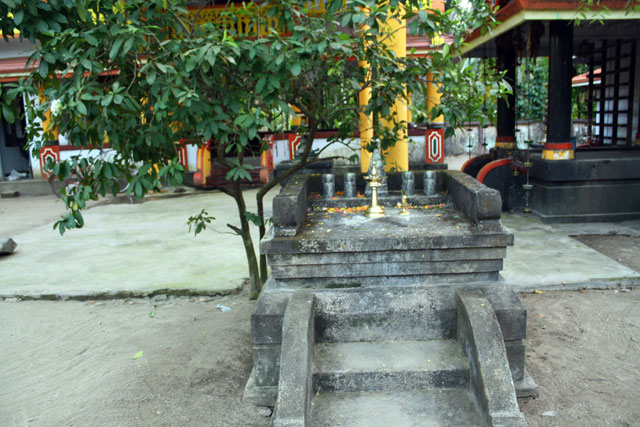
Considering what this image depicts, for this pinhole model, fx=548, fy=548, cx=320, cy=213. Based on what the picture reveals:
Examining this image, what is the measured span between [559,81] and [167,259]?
20.0ft

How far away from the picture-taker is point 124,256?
7.12 meters

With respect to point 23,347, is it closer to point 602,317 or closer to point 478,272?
point 478,272

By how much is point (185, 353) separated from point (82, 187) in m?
1.54

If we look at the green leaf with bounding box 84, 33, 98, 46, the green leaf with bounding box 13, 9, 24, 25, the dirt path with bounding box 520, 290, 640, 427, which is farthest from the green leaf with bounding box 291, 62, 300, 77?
the dirt path with bounding box 520, 290, 640, 427

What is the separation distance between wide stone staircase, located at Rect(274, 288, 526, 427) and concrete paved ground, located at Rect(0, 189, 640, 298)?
2.26 metres

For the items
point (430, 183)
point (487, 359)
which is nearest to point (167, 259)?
point (430, 183)

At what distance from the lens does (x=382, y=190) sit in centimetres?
506

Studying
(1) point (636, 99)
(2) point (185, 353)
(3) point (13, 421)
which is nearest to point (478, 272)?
(2) point (185, 353)

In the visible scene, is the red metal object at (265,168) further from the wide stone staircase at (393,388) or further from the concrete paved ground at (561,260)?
the wide stone staircase at (393,388)

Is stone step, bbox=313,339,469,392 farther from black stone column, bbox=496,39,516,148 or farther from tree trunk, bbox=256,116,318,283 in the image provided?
black stone column, bbox=496,39,516,148

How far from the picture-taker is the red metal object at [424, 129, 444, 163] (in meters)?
11.7

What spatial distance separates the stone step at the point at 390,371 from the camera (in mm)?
3184

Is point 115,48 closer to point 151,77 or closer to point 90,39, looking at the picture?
point 90,39

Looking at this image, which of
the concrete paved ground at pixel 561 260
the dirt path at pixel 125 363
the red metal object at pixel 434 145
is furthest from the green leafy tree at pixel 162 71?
the red metal object at pixel 434 145
